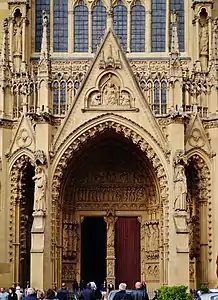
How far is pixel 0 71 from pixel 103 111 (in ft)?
15.4

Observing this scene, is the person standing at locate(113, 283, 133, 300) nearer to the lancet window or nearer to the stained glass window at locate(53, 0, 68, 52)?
the lancet window

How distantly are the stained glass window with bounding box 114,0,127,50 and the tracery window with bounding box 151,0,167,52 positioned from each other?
1.25m

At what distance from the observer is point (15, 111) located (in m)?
35.9

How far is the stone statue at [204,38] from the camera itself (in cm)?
3666

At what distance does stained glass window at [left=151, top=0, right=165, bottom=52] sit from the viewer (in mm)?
38188

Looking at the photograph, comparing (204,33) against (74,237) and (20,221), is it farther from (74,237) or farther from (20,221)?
(20,221)

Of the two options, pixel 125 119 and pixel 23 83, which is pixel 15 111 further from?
pixel 125 119

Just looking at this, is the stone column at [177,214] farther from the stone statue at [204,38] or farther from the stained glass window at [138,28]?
the stained glass window at [138,28]

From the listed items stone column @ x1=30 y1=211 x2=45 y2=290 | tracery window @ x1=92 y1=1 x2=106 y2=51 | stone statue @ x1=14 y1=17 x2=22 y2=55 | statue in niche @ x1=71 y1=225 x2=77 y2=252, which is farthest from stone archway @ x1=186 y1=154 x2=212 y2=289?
stone statue @ x1=14 y1=17 x2=22 y2=55

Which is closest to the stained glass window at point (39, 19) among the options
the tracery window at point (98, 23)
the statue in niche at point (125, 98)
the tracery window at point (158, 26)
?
the tracery window at point (98, 23)

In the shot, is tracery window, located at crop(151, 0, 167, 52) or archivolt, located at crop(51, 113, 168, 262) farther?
tracery window, located at crop(151, 0, 167, 52)

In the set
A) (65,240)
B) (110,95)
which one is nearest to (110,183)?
(65,240)

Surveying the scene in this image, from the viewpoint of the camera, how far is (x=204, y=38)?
3681 cm

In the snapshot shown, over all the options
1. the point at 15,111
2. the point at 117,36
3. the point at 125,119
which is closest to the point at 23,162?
the point at 15,111
